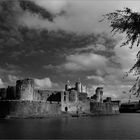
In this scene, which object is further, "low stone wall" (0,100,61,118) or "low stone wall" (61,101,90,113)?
"low stone wall" (61,101,90,113)

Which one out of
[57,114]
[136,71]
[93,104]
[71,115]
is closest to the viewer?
[136,71]

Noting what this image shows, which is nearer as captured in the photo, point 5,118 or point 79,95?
point 5,118

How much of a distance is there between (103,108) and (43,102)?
→ 2921cm

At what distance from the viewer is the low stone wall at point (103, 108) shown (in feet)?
234

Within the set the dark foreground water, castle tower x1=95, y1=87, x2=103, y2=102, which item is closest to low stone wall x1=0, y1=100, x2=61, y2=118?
the dark foreground water

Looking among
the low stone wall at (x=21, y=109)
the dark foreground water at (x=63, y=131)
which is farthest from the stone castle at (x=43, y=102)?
the dark foreground water at (x=63, y=131)

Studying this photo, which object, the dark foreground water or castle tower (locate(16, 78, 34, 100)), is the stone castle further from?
the dark foreground water

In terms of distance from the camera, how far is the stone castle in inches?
1809

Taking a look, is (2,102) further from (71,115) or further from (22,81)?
(71,115)

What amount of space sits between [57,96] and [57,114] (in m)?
6.29

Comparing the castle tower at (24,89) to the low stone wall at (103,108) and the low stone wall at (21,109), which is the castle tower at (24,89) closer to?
the low stone wall at (21,109)

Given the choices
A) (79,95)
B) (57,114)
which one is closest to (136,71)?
(57,114)

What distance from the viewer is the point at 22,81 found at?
47.6 m

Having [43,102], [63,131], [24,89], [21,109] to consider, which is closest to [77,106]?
[43,102]
